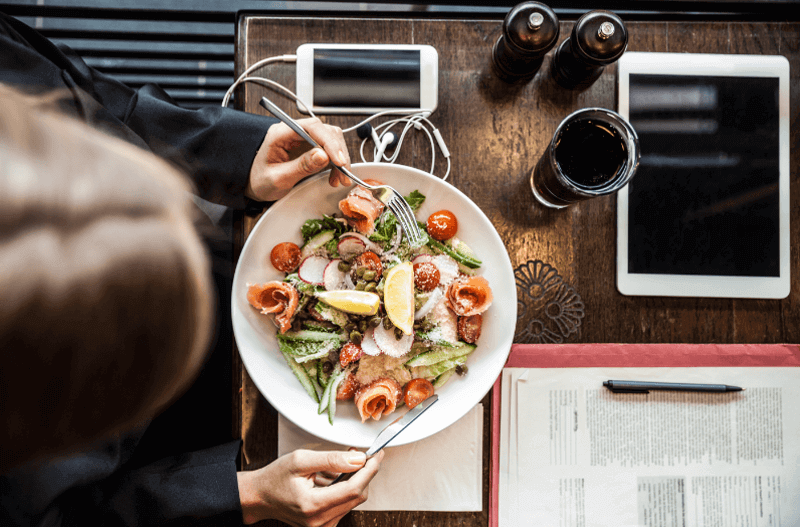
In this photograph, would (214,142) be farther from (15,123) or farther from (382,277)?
(15,123)

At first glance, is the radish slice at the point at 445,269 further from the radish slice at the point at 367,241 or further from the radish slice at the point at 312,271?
the radish slice at the point at 312,271

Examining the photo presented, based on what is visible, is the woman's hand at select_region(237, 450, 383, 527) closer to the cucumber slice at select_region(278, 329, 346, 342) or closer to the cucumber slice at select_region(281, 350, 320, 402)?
the cucumber slice at select_region(281, 350, 320, 402)

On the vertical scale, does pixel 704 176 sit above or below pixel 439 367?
above

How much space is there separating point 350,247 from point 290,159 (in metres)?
0.24

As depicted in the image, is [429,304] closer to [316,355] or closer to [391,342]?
[391,342]

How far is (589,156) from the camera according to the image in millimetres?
858

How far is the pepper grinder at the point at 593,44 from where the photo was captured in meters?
0.79

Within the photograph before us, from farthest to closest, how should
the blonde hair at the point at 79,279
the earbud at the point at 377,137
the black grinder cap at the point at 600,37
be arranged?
the earbud at the point at 377,137 → the black grinder cap at the point at 600,37 → the blonde hair at the point at 79,279

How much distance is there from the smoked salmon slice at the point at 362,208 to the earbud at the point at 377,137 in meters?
0.10

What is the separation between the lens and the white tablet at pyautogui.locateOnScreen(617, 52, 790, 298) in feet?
3.09

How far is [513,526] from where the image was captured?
3.08ft

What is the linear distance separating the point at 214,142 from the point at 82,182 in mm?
532

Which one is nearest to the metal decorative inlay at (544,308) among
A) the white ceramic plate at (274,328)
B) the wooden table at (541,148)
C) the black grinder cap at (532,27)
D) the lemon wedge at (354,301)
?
the wooden table at (541,148)

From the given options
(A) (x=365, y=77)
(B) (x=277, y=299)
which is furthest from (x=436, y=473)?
(A) (x=365, y=77)
